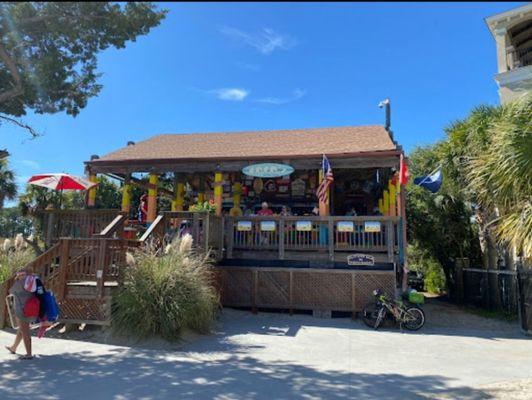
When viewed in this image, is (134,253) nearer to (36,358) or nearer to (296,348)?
(36,358)

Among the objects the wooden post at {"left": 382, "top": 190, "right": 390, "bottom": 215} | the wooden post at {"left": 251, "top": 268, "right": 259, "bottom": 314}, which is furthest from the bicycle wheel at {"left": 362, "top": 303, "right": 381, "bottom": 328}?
the wooden post at {"left": 382, "top": 190, "right": 390, "bottom": 215}

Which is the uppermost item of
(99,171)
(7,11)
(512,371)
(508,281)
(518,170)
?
(7,11)

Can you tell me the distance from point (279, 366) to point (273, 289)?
16.7ft

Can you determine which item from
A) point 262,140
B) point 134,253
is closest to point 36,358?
point 134,253

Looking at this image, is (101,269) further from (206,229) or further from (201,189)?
(201,189)

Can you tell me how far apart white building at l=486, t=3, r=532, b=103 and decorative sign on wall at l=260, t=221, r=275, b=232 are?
12685mm

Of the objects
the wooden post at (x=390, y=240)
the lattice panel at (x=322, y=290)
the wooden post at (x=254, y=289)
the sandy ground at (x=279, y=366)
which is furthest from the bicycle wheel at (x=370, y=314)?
the wooden post at (x=254, y=289)

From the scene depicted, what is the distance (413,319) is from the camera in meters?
10.4

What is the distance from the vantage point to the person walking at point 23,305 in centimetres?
680

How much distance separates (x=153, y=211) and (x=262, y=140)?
4938 millimetres

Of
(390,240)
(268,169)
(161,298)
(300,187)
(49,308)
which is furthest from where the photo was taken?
(300,187)

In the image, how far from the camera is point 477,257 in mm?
20266

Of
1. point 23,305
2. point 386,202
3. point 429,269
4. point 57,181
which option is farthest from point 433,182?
point 429,269

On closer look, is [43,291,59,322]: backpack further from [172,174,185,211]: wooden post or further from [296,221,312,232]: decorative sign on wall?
[172,174,185,211]: wooden post
